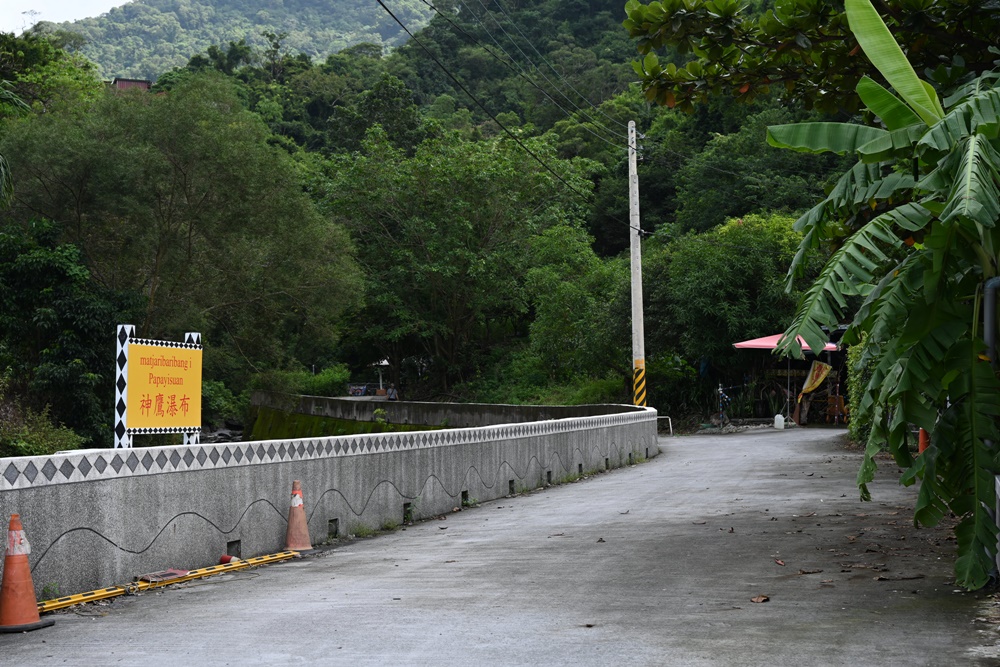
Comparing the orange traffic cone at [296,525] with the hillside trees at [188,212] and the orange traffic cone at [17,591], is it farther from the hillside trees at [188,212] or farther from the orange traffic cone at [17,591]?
the hillside trees at [188,212]

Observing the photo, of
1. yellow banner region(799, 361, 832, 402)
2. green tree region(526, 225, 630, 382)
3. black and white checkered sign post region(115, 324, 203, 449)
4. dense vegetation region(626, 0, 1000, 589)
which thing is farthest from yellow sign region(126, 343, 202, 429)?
green tree region(526, 225, 630, 382)

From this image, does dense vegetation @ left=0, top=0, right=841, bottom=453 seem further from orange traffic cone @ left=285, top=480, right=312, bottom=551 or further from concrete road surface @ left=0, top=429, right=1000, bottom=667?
orange traffic cone @ left=285, top=480, right=312, bottom=551

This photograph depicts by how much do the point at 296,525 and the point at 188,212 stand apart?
75.7 feet

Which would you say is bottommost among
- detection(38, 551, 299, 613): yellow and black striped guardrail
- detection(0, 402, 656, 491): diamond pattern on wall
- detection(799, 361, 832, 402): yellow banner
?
detection(38, 551, 299, 613): yellow and black striped guardrail

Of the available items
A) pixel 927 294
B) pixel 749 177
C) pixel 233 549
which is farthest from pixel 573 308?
pixel 927 294

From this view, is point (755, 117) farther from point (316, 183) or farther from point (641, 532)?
point (641, 532)

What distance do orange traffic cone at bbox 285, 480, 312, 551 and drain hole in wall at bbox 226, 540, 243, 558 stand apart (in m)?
0.78

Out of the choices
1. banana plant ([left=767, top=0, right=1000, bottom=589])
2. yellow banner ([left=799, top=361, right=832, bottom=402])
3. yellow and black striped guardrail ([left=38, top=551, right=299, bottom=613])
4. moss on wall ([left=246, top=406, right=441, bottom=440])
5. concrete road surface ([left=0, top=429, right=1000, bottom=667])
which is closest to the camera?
concrete road surface ([left=0, top=429, right=1000, bottom=667])

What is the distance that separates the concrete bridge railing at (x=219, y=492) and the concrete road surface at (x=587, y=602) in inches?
18.2

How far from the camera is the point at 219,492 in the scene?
404 inches

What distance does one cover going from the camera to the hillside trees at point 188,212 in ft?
101

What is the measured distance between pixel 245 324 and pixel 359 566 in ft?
85.3

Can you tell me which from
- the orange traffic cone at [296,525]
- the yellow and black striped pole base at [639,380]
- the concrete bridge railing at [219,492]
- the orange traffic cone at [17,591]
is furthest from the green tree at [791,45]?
the yellow and black striped pole base at [639,380]

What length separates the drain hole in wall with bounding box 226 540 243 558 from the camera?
10352 millimetres
